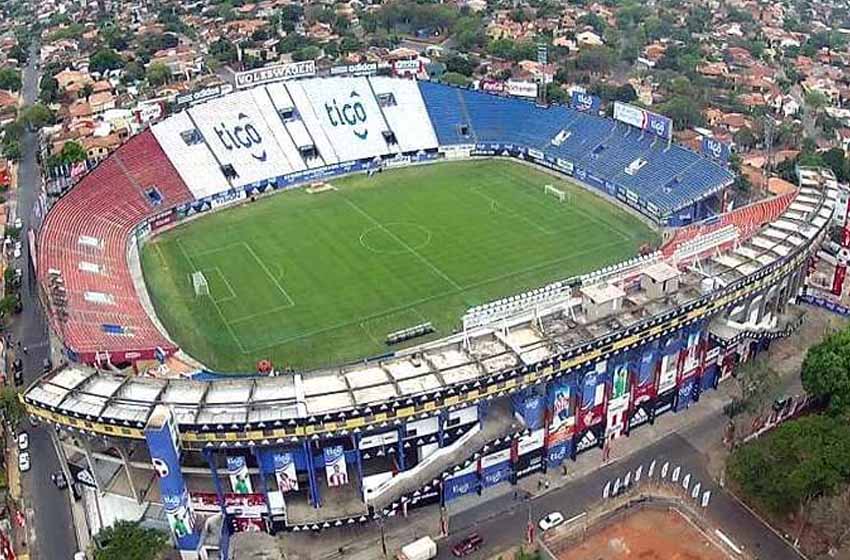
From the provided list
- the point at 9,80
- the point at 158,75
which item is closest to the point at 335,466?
the point at 158,75

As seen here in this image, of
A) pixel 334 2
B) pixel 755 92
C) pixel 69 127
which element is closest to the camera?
pixel 69 127

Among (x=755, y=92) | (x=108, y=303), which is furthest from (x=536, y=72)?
(x=108, y=303)

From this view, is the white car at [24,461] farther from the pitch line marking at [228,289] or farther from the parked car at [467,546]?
the parked car at [467,546]

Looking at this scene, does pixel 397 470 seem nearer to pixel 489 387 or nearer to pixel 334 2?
pixel 489 387

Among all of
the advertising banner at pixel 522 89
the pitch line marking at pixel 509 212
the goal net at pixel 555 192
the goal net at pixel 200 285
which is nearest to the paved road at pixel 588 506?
the pitch line marking at pixel 509 212

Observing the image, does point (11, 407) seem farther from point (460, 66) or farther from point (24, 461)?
point (460, 66)
